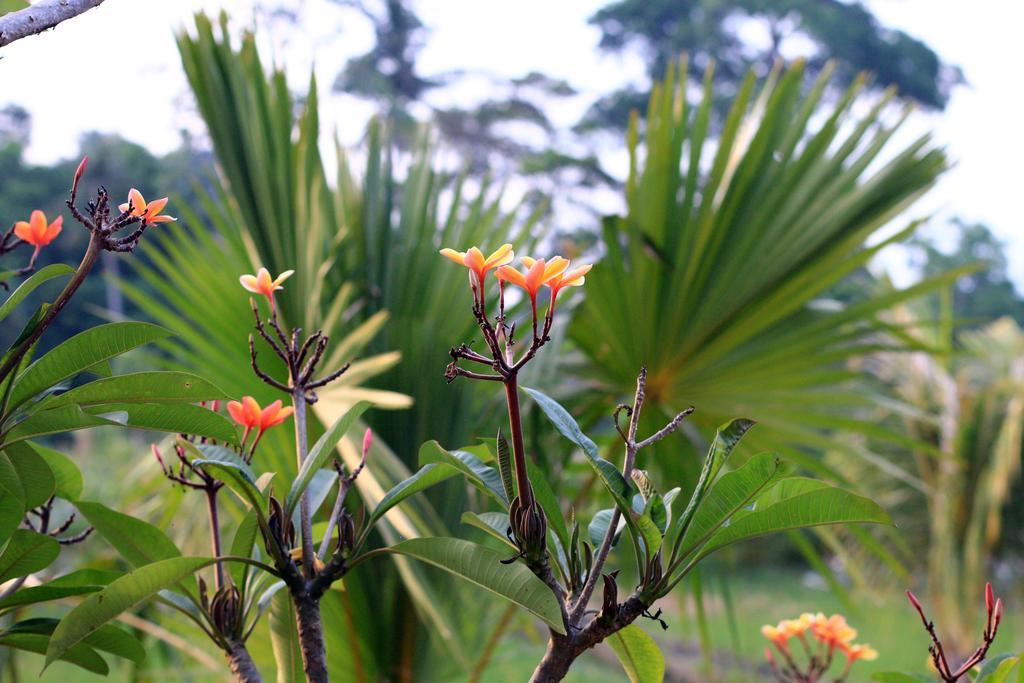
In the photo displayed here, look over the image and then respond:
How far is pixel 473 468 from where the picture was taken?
1.86ft

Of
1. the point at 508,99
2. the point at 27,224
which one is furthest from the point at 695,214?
the point at 508,99

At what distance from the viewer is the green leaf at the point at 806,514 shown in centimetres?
55

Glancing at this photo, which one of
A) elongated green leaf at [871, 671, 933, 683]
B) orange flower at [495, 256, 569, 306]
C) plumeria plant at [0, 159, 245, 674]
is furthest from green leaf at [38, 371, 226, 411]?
elongated green leaf at [871, 671, 933, 683]

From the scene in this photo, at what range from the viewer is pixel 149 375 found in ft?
2.01

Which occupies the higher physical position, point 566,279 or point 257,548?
point 566,279

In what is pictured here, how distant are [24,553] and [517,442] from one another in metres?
0.39

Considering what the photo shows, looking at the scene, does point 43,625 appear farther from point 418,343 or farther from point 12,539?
point 418,343

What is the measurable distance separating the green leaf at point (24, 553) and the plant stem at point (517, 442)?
1.19ft

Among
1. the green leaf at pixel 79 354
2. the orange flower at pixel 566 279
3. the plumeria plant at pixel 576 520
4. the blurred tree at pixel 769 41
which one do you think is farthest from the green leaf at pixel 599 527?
the blurred tree at pixel 769 41

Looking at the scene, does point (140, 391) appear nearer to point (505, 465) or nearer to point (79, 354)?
point (79, 354)

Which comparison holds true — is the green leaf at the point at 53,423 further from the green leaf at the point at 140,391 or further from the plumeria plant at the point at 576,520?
the plumeria plant at the point at 576,520

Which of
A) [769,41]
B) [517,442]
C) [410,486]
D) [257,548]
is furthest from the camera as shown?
[769,41]

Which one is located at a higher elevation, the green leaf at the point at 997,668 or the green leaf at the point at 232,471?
the green leaf at the point at 232,471

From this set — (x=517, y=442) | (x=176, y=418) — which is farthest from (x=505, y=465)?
(x=176, y=418)
